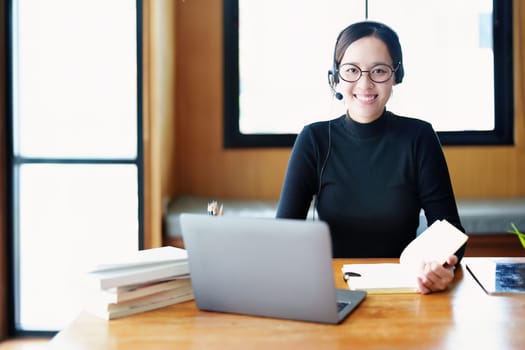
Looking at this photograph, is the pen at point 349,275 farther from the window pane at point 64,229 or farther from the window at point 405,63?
the window at point 405,63

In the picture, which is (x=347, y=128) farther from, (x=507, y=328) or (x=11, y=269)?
(x=11, y=269)

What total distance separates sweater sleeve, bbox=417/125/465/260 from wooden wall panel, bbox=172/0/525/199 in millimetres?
1466

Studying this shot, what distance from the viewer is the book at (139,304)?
1.27 m

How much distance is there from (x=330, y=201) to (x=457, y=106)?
1.70m

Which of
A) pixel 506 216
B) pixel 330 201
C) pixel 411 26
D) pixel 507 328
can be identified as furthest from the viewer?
pixel 411 26

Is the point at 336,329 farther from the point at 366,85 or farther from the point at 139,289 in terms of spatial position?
the point at 366,85

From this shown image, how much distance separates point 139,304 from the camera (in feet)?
4.31

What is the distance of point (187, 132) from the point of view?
137 inches

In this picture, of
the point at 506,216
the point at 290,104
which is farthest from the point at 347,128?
the point at 290,104

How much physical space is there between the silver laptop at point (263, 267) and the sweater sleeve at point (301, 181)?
788 millimetres

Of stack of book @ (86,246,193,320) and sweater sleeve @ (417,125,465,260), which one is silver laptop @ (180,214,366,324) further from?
sweater sleeve @ (417,125,465,260)

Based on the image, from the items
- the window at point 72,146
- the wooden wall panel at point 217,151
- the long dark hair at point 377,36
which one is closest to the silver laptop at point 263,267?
the long dark hair at point 377,36

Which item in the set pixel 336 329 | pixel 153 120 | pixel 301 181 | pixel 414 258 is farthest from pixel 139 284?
pixel 153 120

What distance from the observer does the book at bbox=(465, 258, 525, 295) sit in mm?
1459
